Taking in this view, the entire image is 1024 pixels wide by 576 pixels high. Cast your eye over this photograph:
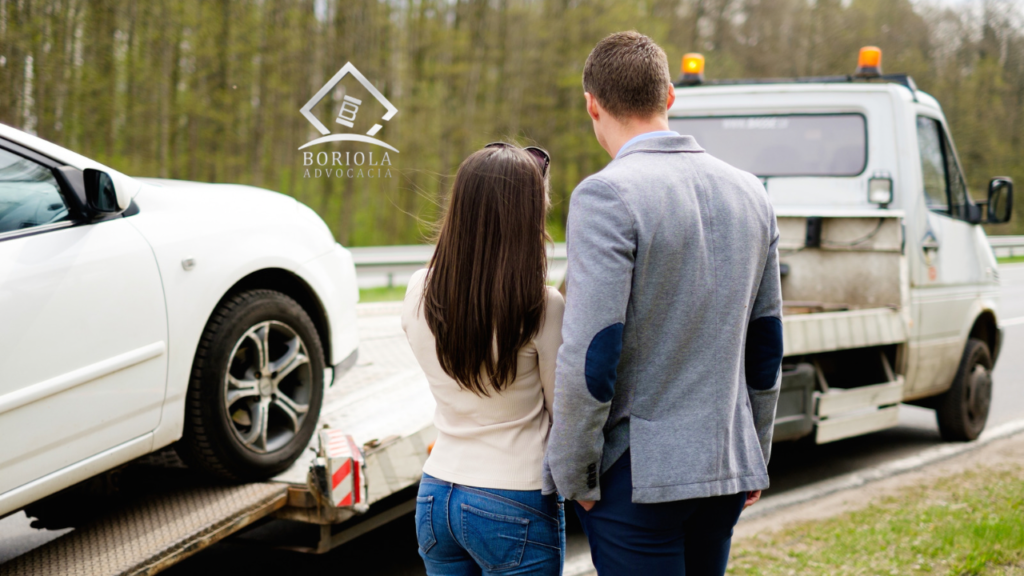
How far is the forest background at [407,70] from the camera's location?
1126cm

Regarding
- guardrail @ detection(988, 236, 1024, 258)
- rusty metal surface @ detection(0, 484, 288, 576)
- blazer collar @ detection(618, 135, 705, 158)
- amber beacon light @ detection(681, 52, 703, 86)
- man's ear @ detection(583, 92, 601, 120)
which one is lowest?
guardrail @ detection(988, 236, 1024, 258)

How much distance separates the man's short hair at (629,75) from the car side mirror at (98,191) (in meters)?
1.72

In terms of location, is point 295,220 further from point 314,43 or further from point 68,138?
point 314,43

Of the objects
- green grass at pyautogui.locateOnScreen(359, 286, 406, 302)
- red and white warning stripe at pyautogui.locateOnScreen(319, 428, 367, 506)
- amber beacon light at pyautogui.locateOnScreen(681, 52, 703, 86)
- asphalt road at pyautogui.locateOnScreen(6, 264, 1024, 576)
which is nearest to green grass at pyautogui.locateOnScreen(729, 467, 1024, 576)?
asphalt road at pyautogui.locateOnScreen(6, 264, 1024, 576)

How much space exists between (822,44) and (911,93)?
2611 centimetres

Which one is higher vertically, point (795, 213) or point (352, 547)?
point (795, 213)

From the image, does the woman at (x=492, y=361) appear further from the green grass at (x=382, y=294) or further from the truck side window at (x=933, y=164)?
the green grass at (x=382, y=294)

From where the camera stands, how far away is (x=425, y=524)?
6.46 feet

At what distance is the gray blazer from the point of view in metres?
1.74

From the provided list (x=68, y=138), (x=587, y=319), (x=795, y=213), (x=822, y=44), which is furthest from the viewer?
(x=822, y=44)

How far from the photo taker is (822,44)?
29750 mm

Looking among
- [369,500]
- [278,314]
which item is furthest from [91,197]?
[369,500]

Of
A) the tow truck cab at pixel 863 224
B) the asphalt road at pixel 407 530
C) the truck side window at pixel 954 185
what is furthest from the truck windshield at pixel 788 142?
the asphalt road at pixel 407 530

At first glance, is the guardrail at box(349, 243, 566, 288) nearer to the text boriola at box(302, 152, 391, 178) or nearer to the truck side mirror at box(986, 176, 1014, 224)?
the text boriola at box(302, 152, 391, 178)
